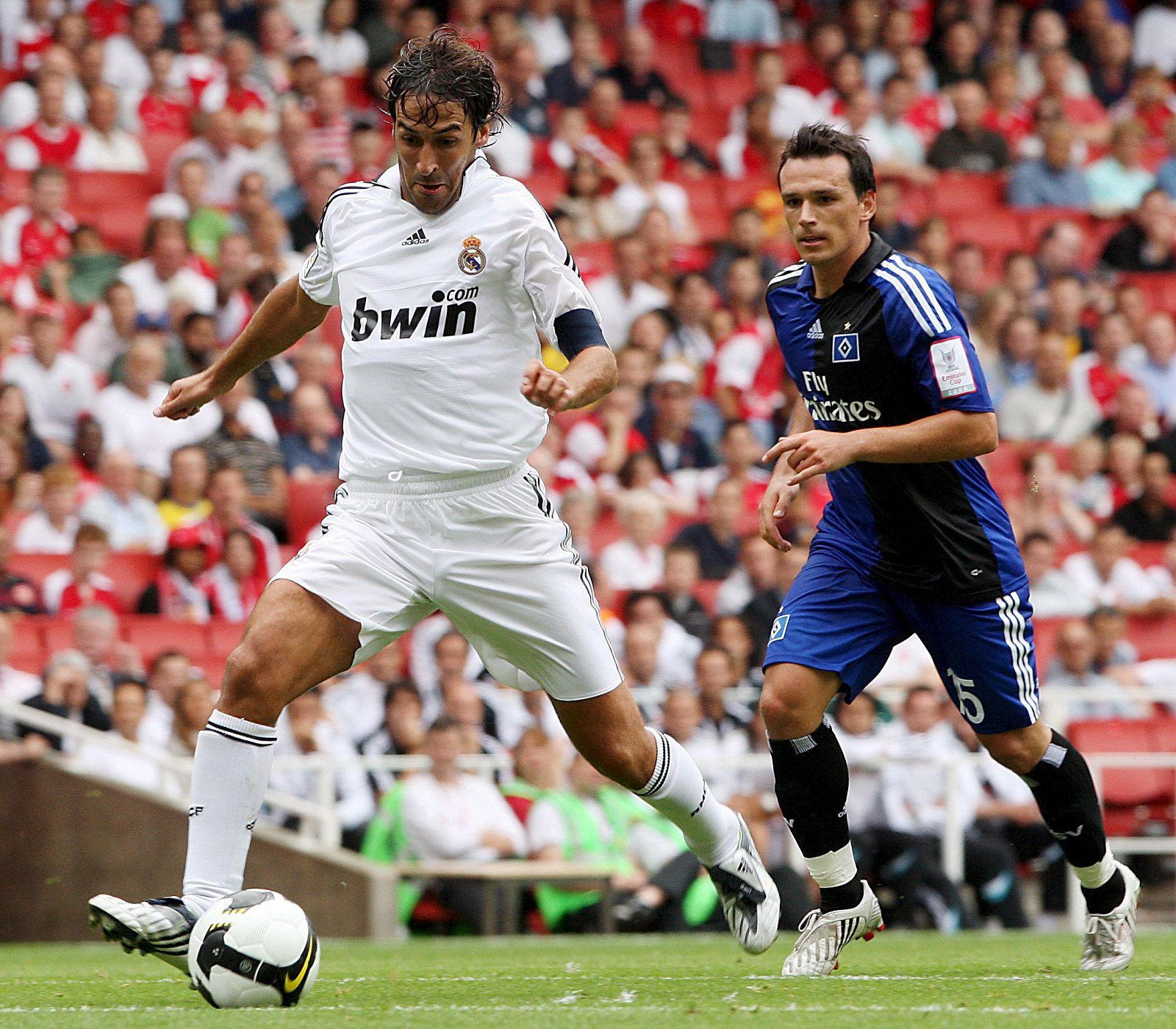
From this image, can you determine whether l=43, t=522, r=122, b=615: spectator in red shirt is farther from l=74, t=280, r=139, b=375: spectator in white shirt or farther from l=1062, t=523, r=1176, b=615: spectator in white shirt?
l=1062, t=523, r=1176, b=615: spectator in white shirt

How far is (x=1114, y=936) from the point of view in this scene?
5941 mm

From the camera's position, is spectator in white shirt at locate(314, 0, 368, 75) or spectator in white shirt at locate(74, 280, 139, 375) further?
spectator in white shirt at locate(314, 0, 368, 75)

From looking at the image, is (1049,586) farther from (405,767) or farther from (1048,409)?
(405,767)

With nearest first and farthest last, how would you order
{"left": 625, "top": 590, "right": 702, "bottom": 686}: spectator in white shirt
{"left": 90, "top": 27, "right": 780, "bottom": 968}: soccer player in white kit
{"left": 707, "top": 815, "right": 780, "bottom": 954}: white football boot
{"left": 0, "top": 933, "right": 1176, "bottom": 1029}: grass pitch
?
1. {"left": 0, "top": 933, "right": 1176, "bottom": 1029}: grass pitch
2. {"left": 90, "top": 27, "right": 780, "bottom": 968}: soccer player in white kit
3. {"left": 707, "top": 815, "right": 780, "bottom": 954}: white football boot
4. {"left": 625, "top": 590, "right": 702, "bottom": 686}: spectator in white shirt

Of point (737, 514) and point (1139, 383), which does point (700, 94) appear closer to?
point (1139, 383)

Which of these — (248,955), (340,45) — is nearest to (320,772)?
(248,955)

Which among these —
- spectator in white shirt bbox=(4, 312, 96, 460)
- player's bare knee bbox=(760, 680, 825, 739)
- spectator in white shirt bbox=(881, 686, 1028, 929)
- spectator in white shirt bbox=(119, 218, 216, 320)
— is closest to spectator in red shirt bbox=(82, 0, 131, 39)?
spectator in white shirt bbox=(119, 218, 216, 320)

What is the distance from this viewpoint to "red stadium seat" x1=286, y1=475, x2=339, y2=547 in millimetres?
11547

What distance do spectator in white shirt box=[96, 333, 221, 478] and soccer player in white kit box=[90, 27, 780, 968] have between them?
627 cm

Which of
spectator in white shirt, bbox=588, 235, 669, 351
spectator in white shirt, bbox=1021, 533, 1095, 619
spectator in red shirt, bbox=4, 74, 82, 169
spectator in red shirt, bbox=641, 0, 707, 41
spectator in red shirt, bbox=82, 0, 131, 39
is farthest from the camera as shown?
spectator in red shirt, bbox=641, 0, 707, 41

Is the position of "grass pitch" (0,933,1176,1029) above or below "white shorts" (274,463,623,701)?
below

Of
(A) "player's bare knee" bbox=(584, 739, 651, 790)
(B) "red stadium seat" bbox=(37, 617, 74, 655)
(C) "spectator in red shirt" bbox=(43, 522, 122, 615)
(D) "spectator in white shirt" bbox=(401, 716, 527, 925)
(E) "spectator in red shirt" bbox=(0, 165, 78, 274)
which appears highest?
(E) "spectator in red shirt" bbox=(0, 165, 78, 274)

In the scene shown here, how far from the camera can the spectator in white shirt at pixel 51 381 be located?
11734 mm

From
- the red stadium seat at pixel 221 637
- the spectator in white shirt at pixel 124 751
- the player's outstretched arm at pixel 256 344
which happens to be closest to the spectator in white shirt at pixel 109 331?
the red stadium seat at pixel 221 637
